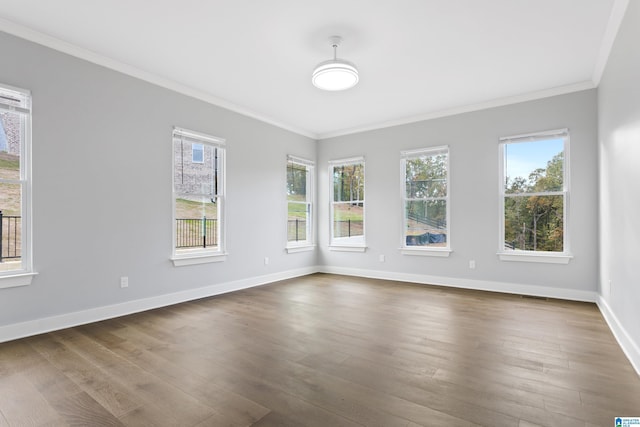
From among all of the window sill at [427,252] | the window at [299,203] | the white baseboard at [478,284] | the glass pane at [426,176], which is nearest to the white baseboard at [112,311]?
the window at [299,203]

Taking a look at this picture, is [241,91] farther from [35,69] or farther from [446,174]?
[446,174]

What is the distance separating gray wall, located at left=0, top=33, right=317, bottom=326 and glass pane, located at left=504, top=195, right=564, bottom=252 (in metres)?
4.15

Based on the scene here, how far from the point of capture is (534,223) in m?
4.58

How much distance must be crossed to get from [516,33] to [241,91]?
129 inches

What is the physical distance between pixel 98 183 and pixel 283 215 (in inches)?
118

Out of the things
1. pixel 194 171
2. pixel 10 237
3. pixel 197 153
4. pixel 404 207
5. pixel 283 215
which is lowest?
pixel 10 237

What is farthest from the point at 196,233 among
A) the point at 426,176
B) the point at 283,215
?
the point at 426,176

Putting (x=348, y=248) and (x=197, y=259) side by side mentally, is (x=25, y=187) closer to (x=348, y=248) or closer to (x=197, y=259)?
(x=197, y=259)

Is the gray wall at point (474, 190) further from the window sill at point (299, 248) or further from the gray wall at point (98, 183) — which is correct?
the gray wall at point (98, 183)

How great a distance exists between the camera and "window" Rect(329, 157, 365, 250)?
6.24 m

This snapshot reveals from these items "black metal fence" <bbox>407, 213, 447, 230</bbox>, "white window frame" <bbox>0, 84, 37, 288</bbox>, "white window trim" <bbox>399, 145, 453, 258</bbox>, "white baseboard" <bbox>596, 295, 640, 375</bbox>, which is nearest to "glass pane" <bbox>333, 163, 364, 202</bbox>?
"white window trim" <bbox>399, 145, 453, 258</bbox>

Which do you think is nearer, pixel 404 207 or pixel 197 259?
pixel 197 259

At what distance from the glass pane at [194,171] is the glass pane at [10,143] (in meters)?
1.52

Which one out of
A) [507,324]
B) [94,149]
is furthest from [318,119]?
[507,324]
